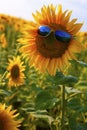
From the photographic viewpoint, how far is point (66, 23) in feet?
6.98

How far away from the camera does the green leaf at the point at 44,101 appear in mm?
2184

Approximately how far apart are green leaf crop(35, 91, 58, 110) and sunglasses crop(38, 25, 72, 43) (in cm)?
28

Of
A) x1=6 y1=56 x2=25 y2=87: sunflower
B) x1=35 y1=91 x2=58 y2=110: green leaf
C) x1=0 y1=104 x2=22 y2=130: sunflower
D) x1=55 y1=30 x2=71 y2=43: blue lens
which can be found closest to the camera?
x1=0 y1=104 x2=22 y2=130: sunflower

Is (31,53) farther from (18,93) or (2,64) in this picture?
(2,64)

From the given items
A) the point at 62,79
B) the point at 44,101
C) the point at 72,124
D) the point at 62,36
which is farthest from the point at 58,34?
the point at 72,124

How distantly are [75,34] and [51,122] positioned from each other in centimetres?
49

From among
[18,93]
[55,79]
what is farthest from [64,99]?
[18,93]

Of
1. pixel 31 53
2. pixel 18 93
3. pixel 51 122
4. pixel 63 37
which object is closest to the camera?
pixel 63 37

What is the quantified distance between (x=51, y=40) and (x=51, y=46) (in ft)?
0.11

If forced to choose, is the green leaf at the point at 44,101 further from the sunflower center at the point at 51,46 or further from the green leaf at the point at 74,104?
the sunflower center at the point at 51,46

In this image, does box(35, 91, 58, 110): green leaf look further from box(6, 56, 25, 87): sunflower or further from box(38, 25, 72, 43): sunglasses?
box(6, 56, 25, 87): sunflower

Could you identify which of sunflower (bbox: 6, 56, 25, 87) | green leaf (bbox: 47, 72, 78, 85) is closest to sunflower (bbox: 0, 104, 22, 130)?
green leaf (bbox: 47, 72, 78, 85)

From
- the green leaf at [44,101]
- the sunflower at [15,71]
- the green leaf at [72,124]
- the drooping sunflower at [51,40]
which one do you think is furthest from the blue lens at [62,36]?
the sunflower at [15,71]

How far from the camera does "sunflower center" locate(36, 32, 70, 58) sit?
2.09 m
